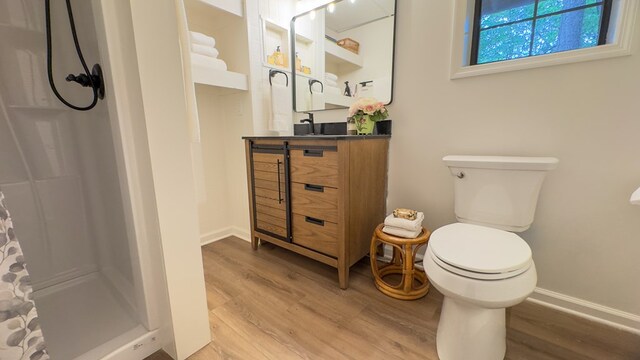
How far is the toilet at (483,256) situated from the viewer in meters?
0.84

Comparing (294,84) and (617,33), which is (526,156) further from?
(294,84)

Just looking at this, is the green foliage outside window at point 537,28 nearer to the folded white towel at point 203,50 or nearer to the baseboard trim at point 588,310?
the baseboard trim at point 588,310

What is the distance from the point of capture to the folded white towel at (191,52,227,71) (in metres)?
1.69

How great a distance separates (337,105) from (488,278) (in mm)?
1487

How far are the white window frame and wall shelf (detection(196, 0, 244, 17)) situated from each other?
4.82ft

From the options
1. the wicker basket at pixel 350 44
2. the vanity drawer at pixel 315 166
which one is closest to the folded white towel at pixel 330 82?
A: the wicker basket at pixel 350 44

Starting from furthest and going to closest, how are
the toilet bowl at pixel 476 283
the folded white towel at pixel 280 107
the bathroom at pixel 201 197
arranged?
the folded white towel at pixel 280 107 < the bathroom at pixel 201 197 < the toilet bowl at pixel 476 283

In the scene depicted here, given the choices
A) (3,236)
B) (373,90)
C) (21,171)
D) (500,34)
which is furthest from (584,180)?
(21,171)

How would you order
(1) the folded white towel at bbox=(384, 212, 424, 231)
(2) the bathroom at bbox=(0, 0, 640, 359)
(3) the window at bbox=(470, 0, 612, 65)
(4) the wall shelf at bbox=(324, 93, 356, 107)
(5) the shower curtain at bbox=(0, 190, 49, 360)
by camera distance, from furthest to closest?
1. (4) the wall shelf at bbox=(324, 93, 356, 107)
2. (1) the folded white towel at bbox=(384, 212, 424, 231)
3. (3) the window at bbox=(470, 0, 612, 65)
4. (2) the bathroom at bbox=(0, 0, 640, 359)
5. (5) the shower curtain at bbox=(0, 190, 49, 360)

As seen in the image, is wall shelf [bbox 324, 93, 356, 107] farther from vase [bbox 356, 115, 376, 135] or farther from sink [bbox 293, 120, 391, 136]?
vase [bbox 356, 115, 376, 135]

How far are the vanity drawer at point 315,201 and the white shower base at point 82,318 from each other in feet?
3.18

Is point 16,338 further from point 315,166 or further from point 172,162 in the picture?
point 315,166

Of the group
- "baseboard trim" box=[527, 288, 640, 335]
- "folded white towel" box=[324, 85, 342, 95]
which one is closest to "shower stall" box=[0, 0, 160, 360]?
"folded white towel" box=[324, 85, 342, 95]

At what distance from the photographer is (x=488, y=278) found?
0.83m
